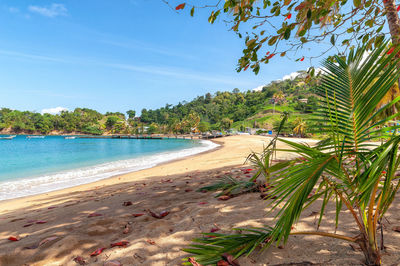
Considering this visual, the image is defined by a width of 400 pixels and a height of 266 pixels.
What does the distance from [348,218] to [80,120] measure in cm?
14110

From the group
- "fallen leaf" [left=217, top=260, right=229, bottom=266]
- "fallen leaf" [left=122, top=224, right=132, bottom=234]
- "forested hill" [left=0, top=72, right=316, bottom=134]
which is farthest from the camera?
"forested hill" [left=0, top=72, right=316, bottom=134]

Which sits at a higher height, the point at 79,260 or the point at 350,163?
the point at 350,163

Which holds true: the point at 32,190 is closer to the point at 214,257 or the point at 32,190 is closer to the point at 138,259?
the point at 138,259

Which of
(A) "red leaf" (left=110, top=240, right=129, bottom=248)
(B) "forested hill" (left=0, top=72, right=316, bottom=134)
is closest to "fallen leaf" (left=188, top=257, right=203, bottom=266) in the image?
(A) "red leaf" (left=110, top=240, right=129, bottom=248)

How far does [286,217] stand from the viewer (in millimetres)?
1047

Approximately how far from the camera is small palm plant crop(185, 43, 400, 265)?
0.94m

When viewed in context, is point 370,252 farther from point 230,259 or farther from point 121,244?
point 121,244

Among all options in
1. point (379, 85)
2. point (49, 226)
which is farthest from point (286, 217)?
point (49, 226)

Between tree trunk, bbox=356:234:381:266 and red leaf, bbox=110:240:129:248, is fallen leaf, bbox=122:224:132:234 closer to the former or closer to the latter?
red leaf, bbox=110:240:129:248

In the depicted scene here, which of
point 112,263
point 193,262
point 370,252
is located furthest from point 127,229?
point 370,252

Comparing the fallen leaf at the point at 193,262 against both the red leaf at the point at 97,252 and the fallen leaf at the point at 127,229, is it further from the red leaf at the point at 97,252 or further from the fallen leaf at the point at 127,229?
the fallen leaf at the point at 127,229

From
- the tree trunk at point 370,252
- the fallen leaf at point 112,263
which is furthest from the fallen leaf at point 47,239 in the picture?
the tree trunk at point 370,252

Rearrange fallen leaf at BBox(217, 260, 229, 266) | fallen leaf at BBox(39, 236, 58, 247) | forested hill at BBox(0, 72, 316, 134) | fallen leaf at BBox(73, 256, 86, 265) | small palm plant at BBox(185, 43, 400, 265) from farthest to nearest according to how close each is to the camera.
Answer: forested hill at BBox(0, 72, 316, 134) < fallen leaf at BBox(39, 236, 58, 247) < fallen leaf at BBox(73, 256, 86, 265) < fallen leaf at BBox(217, 260, 229, 266) < small palm plant at BBox(185, 43, 400, 265)

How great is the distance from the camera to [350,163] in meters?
1.31
